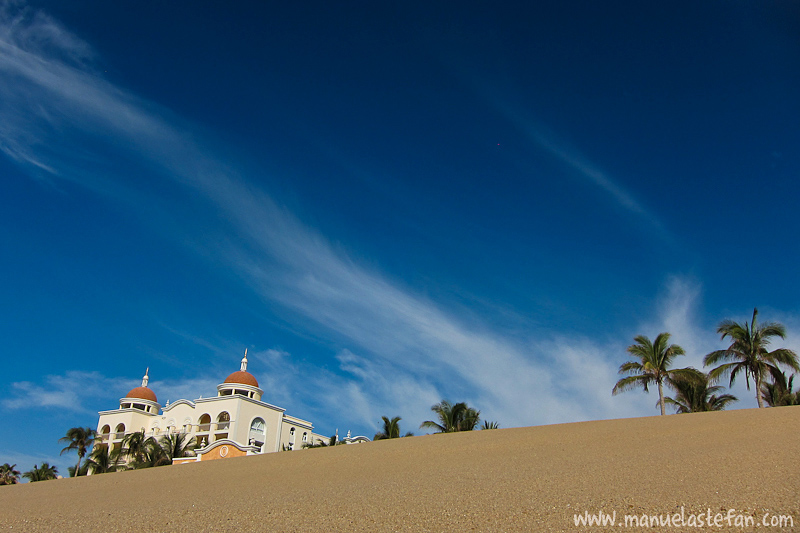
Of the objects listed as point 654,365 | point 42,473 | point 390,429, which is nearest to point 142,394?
point 42,473

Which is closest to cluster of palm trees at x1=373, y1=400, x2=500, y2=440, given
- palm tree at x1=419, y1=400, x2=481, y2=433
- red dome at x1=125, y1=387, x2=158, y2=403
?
palm tree at x1=419, y1=400, x2=481, y2=433

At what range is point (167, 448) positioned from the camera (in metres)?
43.3

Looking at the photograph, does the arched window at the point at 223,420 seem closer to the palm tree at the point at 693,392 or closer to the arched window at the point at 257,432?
the arched window at the point at 257,432

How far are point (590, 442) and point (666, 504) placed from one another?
840cm

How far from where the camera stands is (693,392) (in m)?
31.2

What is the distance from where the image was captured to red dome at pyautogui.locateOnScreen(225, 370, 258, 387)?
2295 inches

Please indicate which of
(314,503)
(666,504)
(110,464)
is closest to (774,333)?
(666,504)

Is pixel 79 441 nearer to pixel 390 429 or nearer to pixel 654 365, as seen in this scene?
pixel 390 429

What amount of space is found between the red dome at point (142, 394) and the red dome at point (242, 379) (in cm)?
1342

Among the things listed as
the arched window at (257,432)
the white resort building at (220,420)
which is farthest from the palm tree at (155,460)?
the arched window at (257,432)

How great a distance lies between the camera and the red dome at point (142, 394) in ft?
210

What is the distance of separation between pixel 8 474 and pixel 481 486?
216ft

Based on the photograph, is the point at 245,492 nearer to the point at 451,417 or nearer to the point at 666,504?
the point at 666,504

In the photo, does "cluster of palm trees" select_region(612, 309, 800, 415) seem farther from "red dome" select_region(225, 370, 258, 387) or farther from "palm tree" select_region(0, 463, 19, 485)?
"palm tree" select_region(0, 463, 19, 485)
